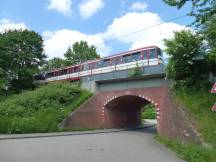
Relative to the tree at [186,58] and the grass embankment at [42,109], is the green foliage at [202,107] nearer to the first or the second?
the tree at [186,58]

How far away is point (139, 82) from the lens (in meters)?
26.8

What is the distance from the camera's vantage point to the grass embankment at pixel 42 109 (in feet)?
75.8

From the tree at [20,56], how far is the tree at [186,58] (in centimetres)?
2640

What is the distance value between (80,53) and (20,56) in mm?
26219

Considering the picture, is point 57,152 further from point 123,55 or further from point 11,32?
point 11,32

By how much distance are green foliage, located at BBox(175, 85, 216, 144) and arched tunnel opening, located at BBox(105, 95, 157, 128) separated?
28.7 feet

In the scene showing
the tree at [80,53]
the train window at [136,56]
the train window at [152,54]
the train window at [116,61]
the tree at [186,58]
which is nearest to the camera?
the tree at [186,58]

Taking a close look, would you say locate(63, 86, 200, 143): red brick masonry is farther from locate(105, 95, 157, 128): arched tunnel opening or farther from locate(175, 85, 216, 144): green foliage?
locate(175, 85, 216, 144): green foliage

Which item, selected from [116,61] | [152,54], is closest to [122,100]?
[116,61]

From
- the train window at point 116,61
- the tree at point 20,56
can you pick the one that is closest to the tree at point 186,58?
the train window at point 116,61

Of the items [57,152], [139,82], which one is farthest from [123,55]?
[57,152]

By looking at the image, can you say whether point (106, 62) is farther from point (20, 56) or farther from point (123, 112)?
point (20, 56)

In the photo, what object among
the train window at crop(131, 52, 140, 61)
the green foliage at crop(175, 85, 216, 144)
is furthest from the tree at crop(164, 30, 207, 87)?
the train window at crop(131, 52, 140, 61)

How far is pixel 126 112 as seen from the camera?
3325cm
